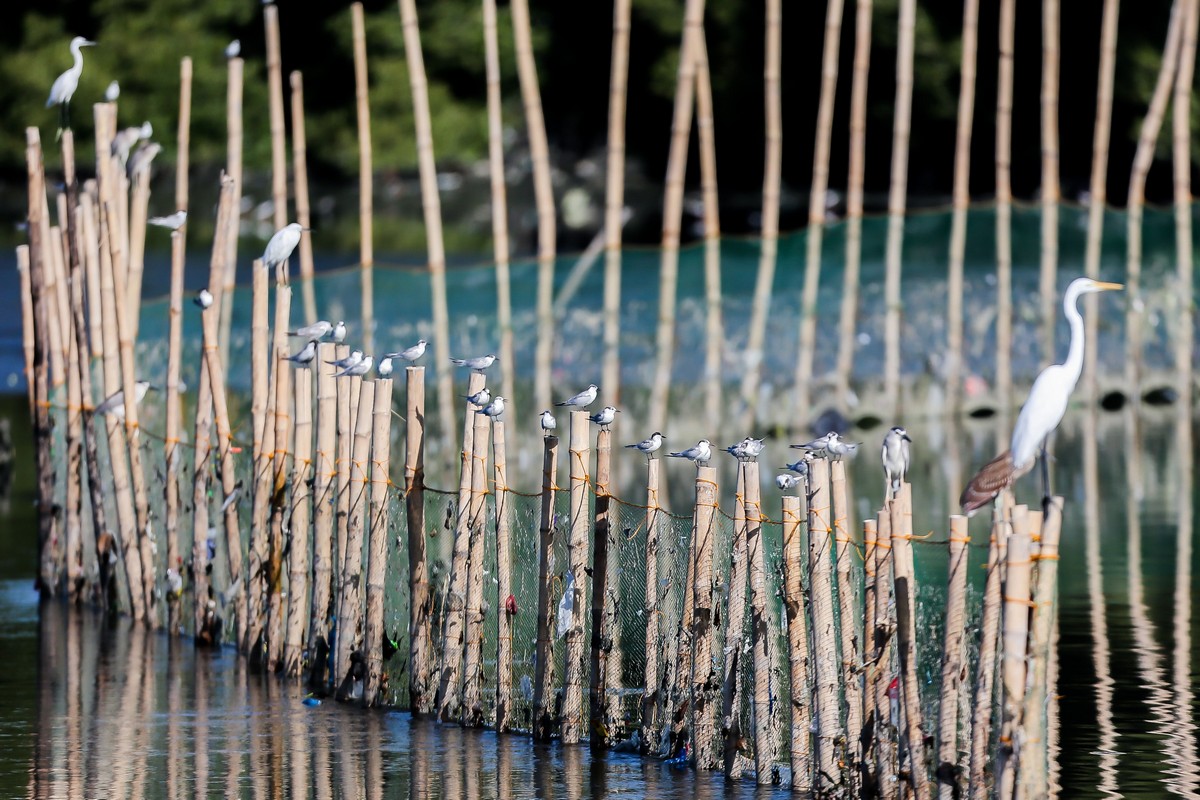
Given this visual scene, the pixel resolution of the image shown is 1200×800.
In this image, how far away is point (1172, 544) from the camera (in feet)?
59.3

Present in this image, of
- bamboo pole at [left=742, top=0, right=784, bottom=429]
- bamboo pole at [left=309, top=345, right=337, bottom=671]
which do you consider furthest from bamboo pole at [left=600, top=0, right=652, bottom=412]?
bamboo pole at [left=309, top=345, right=337, bottom=671]

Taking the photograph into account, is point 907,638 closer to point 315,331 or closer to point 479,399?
point 479,399

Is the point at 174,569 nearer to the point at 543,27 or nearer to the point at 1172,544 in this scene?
the point at 1172,544

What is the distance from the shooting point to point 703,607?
419 inches

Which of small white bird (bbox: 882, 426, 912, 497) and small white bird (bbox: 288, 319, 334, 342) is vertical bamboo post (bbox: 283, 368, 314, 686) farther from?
small white bird (bbox: 882, 426, 912, 497)

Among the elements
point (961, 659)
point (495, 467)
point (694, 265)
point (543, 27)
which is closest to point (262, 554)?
point (495, 467)

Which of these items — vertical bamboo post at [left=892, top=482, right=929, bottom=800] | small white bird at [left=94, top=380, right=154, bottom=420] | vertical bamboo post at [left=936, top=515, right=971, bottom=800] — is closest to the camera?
vertical bamboo post at [left=936, top=515, right=971, bottom=800]

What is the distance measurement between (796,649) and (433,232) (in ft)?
35.4

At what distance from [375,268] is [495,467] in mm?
10475

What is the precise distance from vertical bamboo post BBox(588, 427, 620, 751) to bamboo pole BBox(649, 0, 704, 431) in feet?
29.8

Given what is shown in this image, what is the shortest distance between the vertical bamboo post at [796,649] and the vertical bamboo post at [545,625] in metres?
1.62

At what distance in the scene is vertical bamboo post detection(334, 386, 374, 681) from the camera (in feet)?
40.6

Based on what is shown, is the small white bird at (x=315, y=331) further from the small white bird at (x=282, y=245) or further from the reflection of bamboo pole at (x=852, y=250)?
the reflection of bamboo pole at (x=852, y=250)

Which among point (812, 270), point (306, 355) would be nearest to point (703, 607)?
point (306, 355)
